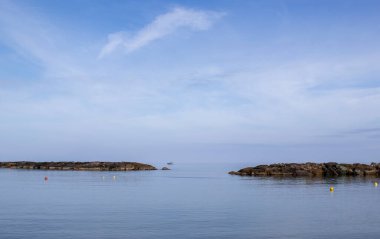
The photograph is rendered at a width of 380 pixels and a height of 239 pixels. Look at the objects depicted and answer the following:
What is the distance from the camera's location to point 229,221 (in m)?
44.7

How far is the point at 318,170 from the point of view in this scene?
5285 inches

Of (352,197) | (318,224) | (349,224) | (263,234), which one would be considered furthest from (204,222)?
(352,197)

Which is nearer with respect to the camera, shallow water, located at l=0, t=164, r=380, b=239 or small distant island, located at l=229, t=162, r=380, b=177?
shallow water, located at l=0, t=164, r=380, b=239

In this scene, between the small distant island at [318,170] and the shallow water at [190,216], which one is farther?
the small distant island at [318,170]

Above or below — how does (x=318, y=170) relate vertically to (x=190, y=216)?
above

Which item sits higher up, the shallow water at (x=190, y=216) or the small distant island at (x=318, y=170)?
the small distant island at (x=318, y=170)

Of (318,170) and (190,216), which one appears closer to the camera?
(190,216)

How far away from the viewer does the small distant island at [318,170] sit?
131125mm

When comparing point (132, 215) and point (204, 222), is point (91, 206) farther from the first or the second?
point (204, 222)

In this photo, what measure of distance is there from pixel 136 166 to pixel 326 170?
3683 inches

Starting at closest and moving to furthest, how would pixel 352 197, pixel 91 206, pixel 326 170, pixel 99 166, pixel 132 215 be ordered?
pixel 132 215 < pixel 91 206 < pixel 352 197 < pixel 326 170 < pixel 99 166

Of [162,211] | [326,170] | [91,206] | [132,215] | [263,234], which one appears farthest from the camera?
[326,170]

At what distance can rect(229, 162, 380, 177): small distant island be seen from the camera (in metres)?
131

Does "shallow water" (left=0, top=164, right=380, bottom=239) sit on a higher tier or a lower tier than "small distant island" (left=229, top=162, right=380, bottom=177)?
lower
